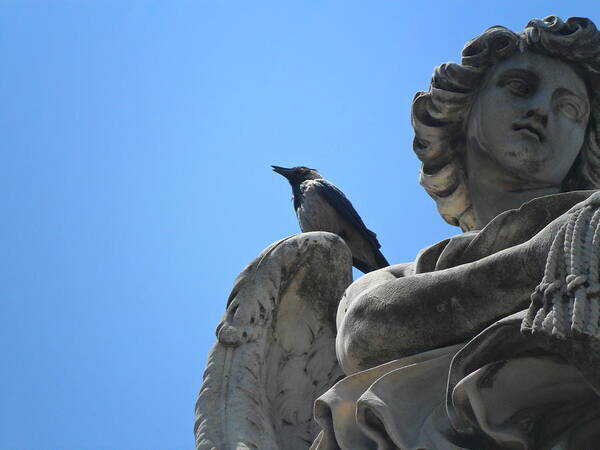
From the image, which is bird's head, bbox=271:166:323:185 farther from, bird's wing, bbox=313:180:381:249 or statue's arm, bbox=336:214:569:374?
statue's arm, bbox=336:214:569:374

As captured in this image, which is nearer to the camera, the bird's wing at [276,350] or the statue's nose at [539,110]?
the bird's wing at [276,350]

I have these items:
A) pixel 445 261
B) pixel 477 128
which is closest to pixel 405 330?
pixel 445 261

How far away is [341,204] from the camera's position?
14633 mm

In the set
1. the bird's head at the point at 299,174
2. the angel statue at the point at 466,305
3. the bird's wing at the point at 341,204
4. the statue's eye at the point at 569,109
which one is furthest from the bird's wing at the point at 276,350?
the bird's head at the point at 299,174

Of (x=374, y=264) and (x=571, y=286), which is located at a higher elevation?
(x=374, y=264)

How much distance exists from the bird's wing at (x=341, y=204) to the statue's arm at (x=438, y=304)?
221 inches

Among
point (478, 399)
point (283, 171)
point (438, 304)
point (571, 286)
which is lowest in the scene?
point (478, 399)

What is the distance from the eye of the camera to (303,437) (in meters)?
8.29

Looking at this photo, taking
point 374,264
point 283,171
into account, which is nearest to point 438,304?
point 374,264

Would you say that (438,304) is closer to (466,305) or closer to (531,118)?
(466,305)

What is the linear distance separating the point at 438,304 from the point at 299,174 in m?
9.51

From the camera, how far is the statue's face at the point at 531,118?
8227mm

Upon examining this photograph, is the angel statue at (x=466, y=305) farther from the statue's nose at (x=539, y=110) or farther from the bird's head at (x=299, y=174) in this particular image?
the bird's head at (x=299, y=174)

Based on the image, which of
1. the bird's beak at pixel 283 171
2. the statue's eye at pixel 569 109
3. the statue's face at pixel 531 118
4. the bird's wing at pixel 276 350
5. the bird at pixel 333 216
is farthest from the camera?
the bird's beak at pixel 283 171
